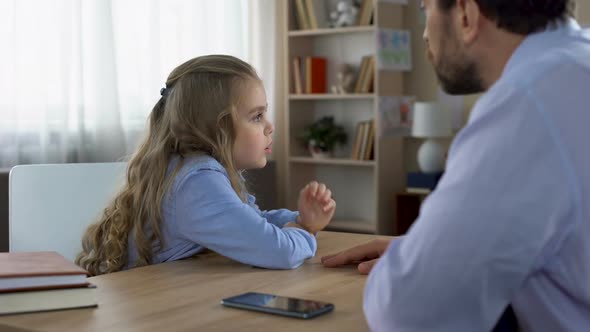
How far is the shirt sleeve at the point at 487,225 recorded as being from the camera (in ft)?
2.90

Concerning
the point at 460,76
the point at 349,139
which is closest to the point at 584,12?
the point at 349,139

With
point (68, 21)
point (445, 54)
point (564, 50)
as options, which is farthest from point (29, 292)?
point (68, 21)

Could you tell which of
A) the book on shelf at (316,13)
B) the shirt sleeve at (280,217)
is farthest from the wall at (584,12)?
the shirt sleeve at (280,217)

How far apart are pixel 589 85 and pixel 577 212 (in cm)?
15

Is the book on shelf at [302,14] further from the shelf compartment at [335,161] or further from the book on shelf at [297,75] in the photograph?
the shelf compartment at [335,161]

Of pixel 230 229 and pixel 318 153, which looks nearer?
pixel 230 229

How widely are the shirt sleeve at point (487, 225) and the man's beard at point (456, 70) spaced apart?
186 millimetres

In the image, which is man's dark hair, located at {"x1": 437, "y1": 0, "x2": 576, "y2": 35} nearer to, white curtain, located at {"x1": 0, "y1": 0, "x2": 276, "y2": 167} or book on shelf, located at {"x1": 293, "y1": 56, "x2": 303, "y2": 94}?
white curtain, located at {"x1": 0, "y1": 0, "x2": 276, "y2": 167}

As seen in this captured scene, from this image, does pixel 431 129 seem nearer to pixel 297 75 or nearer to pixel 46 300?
pixel 297 75

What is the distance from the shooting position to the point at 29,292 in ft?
4.06

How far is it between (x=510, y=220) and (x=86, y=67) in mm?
3759

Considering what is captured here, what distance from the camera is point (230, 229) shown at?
1.66 meters

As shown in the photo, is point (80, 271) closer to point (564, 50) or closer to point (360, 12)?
point (564, 50)

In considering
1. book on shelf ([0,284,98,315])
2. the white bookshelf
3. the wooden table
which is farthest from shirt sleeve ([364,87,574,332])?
the white bookshelf
